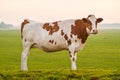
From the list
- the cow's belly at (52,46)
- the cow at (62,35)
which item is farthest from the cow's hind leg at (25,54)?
the cow's belly at (52,46)

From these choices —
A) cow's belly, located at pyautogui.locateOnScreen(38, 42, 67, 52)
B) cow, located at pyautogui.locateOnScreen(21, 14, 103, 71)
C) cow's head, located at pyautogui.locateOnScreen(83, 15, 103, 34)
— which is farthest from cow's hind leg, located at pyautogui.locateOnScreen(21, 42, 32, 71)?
cow's head, located at pyautogui.locateOnScreen(83, 15, 103, 34)

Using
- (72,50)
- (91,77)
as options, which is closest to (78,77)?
(91,77)

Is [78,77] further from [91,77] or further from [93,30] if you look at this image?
[93,30]

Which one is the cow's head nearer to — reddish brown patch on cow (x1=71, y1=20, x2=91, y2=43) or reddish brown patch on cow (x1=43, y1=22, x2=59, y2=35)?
reddish brown patch on cow (x1=71, y1=20, x2=91, y2=43)

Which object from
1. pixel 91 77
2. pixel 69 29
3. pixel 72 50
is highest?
pixel 69 29

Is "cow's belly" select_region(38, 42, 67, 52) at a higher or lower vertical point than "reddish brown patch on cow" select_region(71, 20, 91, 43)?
lower

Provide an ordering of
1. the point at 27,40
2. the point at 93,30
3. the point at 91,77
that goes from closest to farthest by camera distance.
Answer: the point at 91,77, the point at 93,30, the point at 27,40

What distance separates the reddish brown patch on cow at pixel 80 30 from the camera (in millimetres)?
13078

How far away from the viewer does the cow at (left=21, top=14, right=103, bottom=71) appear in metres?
13.0

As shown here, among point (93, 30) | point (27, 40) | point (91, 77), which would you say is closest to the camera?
point (91, 77)

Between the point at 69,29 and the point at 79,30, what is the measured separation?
38 centimetres

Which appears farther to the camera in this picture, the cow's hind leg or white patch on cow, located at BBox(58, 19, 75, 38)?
the cow's hind leg

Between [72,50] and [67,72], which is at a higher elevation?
[72,50]

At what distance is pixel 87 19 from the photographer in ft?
43.1
